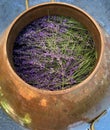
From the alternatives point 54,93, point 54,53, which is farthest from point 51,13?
point 54,93

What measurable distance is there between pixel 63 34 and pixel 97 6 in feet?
1.80

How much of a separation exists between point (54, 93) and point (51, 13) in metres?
0.25

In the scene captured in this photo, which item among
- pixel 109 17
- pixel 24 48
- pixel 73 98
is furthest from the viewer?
pixel 109 17

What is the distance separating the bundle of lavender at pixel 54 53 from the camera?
42.9 inches

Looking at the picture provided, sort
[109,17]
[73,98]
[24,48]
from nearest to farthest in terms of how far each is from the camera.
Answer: [73,98], [24,48], [109,17]

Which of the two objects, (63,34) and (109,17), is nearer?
(63,34)

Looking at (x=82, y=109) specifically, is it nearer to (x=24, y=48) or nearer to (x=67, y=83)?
(x=67, y=83)

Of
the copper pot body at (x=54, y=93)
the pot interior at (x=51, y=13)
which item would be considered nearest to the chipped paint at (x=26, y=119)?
the copper pot body at (x=54, y=93)

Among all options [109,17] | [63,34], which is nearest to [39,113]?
[63,34]

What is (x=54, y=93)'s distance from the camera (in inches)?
39.3

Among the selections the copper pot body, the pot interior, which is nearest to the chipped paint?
the copper pot body

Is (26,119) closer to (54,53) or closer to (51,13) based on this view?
(54,53)

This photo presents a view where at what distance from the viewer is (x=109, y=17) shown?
1.63 metres

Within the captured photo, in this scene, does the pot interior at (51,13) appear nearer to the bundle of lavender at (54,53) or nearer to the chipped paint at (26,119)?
the bundle of lavender at (54,53)
